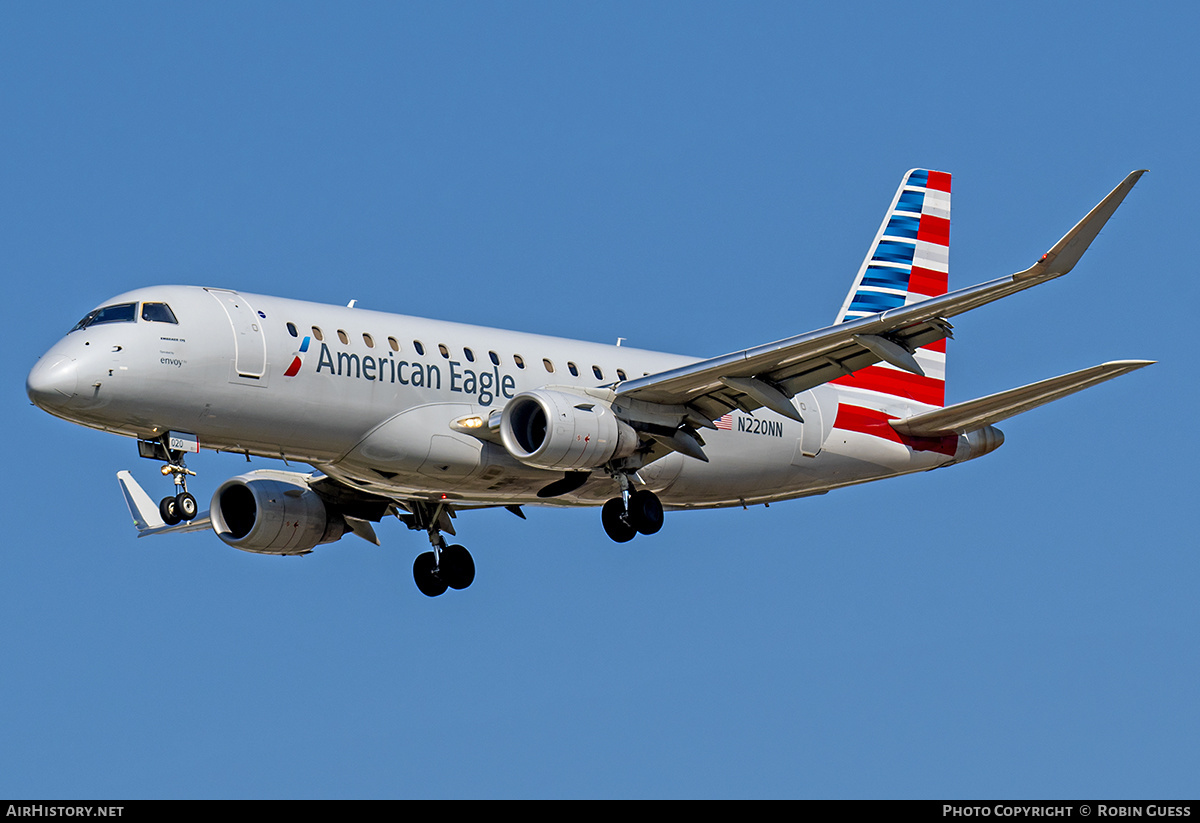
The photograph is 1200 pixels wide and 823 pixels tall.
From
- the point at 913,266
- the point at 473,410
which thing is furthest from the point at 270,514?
the point at 913,266

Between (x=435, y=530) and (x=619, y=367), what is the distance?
19.9 feet

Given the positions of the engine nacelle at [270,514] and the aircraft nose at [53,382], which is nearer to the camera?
the aircraft nose at [53,382]

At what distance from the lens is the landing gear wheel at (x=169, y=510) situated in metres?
32.8

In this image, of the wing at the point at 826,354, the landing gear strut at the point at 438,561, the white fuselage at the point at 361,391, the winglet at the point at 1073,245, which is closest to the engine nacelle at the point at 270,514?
the landing gear strut at the point at 438,561

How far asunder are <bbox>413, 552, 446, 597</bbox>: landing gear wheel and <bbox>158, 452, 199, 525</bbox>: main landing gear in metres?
9.02

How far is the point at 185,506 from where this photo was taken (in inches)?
1298

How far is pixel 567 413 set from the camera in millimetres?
35594

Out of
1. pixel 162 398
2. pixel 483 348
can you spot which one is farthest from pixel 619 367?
pixel 162 398

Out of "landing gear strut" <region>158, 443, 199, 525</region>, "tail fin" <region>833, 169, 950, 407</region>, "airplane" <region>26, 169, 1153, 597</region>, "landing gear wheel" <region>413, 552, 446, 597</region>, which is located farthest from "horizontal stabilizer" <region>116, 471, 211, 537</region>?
"tail fin" <region>833, 169, 950, 407</region>

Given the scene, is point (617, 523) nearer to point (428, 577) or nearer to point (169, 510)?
point (428, 577)

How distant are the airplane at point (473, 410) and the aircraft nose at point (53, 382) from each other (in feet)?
0.13

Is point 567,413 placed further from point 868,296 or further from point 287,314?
point 868,296

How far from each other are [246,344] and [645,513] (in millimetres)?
8904

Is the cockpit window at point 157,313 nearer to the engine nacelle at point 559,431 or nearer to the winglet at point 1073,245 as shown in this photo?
the engine nacelle at point 559,431
